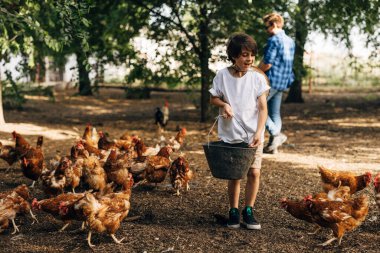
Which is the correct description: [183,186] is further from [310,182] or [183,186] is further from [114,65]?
[114,65]

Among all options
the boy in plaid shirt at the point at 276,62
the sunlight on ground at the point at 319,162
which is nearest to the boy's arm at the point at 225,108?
the boy in plaid shirt at the point at 276,62

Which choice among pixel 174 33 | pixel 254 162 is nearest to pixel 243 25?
pixel 174 33

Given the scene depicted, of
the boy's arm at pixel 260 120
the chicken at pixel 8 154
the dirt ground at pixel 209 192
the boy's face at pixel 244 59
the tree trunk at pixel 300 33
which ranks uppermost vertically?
the tree trunk at pixel 300 33

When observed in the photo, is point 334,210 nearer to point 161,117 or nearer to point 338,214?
point 338,214

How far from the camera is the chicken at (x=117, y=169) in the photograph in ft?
19.4

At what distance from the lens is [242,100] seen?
4.62 metres

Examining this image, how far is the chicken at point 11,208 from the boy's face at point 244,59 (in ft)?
8.23

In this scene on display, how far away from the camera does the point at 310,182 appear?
21.8 ft

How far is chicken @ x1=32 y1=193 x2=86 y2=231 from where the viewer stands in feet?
15.0

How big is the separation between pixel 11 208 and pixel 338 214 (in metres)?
3.06

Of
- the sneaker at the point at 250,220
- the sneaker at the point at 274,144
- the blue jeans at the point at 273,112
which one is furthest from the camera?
the sneaker at the point at 274,144

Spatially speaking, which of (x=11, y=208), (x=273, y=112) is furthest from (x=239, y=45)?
(x=273, y=112)

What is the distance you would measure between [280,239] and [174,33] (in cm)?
876

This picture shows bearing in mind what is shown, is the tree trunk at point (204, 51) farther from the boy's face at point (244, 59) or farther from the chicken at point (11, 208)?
the chicken at point (11, 208)
